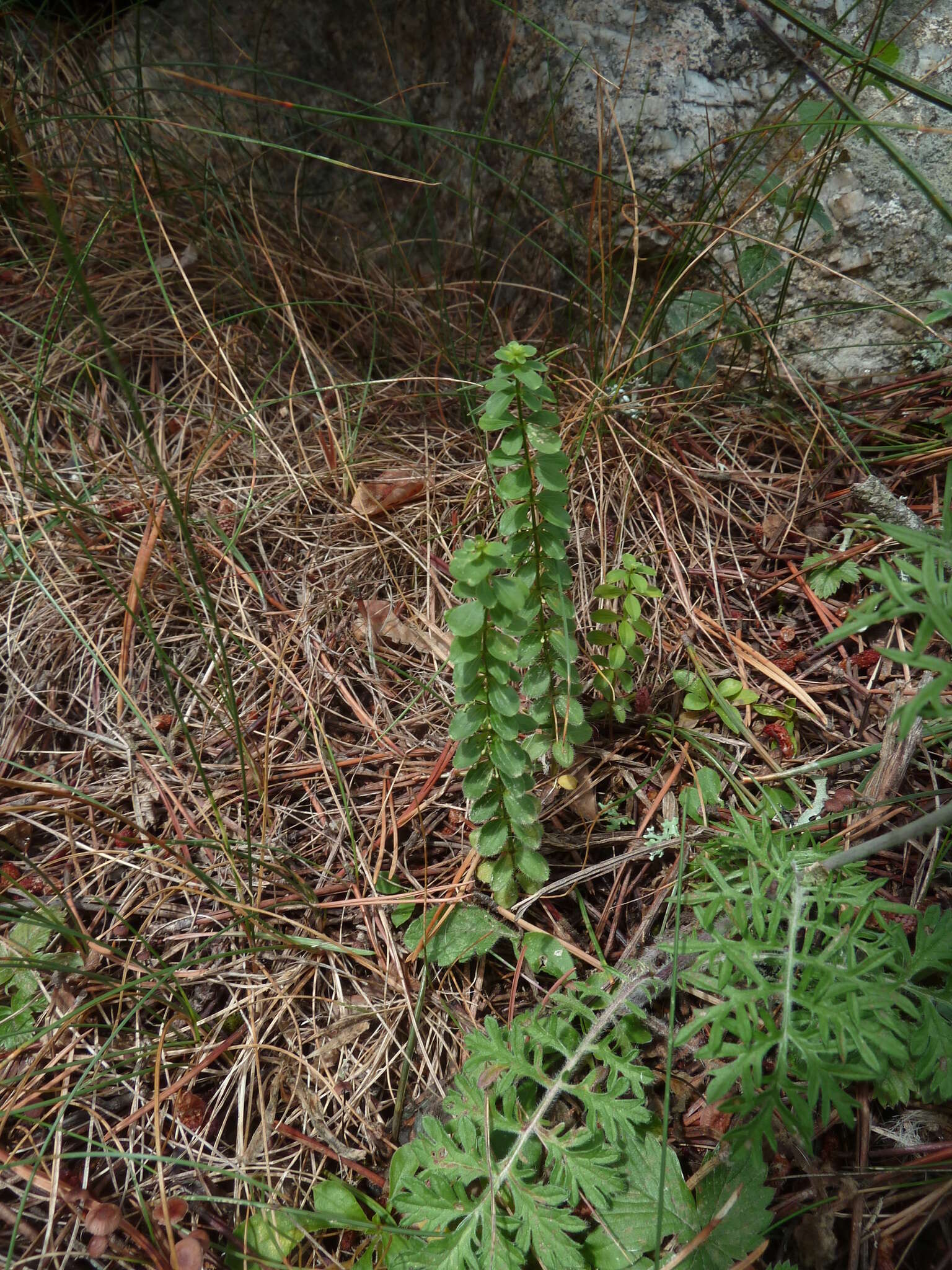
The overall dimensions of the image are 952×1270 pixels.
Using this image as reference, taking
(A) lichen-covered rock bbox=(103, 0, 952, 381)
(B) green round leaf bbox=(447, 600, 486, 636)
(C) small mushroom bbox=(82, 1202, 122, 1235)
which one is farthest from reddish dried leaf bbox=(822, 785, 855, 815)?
(C) small mushroom bbox=(82, 1202, 122, 1235)

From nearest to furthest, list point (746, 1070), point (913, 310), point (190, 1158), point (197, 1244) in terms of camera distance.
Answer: point (746, 1070)
point (197, 1244)
point (190, 1158)
point (913, 310)

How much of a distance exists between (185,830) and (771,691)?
1.43 m

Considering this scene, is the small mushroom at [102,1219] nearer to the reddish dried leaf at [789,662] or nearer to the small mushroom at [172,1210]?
the small mushroom at [172,1210]

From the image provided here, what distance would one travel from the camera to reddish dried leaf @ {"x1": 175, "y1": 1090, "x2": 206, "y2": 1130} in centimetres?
160

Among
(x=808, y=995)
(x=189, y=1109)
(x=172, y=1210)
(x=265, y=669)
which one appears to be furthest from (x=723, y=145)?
(x=172, y=1210)

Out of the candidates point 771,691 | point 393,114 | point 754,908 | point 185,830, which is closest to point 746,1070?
point 754,908

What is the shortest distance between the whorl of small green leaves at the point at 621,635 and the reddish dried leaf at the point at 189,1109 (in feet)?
3.76

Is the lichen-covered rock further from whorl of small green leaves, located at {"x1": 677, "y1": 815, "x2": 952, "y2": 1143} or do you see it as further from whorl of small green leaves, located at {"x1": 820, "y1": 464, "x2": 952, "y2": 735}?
whorl of small green leaves, located at {"x1": 677, "y1": 815, "x2": 952, "y2": 1143}

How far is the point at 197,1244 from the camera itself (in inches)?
57.1

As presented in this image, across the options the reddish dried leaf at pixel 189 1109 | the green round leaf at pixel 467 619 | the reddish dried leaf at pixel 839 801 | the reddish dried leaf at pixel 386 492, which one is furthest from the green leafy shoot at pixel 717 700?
the reddish dried leaf at pixel 189 1109

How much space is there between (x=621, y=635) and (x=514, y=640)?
365 millimetres

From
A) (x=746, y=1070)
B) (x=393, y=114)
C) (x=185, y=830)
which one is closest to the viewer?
(x=746, y=1070)

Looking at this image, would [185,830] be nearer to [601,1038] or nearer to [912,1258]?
[601,1038]

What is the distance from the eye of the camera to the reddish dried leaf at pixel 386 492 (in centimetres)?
233
